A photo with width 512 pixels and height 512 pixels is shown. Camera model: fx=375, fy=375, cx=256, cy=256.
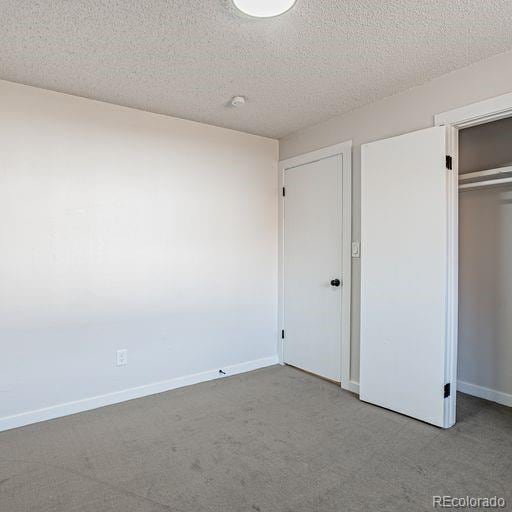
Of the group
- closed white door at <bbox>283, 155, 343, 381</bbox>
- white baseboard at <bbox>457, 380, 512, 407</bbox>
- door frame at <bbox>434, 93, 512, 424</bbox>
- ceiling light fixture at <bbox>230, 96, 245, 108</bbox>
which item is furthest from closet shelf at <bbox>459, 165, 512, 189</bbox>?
ceiling light fixture at <bbox>230, 96, 245, 108</bbox>

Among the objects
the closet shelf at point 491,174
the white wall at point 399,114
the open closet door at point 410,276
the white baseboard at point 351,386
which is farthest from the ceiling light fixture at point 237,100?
the white baseboard at point 351,386

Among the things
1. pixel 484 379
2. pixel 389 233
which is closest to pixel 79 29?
pixel 389 233

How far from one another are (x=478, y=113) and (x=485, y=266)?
1300 millimetres

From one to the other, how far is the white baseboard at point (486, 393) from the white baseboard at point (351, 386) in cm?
90

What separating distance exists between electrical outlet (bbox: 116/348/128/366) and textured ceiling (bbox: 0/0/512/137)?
1984mm

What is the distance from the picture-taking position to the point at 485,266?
3.09m

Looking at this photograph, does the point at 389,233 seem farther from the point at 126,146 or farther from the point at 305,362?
the point at 126,146

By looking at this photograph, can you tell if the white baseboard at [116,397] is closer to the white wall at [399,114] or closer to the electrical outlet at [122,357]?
the electrical outlet at [122,357]

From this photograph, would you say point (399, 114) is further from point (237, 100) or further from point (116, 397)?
point (116, 397)

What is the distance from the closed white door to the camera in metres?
3.40

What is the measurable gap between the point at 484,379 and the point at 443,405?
0.83 m

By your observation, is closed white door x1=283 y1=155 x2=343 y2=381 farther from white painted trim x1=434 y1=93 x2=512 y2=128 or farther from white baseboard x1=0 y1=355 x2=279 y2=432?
white painted trim x1=434 y1=93 x2=512 y2=128

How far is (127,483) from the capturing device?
195 cm

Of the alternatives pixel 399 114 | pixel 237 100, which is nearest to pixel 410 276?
pixel 399 114
